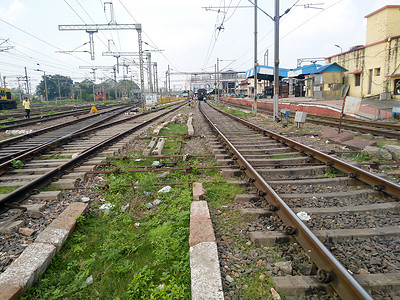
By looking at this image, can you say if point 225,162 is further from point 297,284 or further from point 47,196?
point 297,284

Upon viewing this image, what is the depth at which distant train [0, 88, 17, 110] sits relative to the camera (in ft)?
133

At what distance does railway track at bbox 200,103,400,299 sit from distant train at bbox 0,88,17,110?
46.1 metres

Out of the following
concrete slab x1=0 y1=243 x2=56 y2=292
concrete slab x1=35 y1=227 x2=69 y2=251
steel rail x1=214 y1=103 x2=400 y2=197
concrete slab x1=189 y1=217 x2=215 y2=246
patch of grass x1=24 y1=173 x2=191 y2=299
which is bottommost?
patch of grass x1=24 y1=173 x2=191 y2=299

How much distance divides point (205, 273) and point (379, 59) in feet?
104

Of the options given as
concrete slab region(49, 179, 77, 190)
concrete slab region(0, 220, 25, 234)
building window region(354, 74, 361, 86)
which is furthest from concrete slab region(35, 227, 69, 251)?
building window region(354, 74, 361, 86)

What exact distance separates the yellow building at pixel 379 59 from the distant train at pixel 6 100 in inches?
1866

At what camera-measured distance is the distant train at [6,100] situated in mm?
40562

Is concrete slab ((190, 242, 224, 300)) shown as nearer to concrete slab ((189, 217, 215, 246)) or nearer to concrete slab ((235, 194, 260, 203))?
concrete slab ((189, 217, 215, 246))

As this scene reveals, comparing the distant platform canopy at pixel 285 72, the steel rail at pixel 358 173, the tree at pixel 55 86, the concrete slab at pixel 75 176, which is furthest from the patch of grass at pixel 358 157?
the tree at pixel 55 86

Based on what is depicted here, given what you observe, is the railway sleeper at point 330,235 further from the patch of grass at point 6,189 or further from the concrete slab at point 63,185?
the patch of grass at point 6,189

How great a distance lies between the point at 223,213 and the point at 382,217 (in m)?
2.18

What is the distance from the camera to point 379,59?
88.4 feet

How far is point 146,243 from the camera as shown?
3482 millimetres

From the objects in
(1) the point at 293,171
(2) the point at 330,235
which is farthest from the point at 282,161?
(2) the point at 330,235
